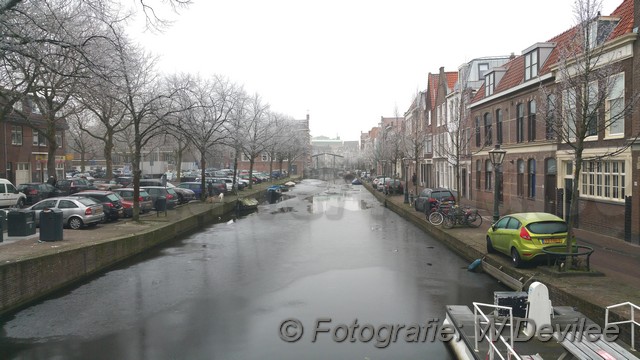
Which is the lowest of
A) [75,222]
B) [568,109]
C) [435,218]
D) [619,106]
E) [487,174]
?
[435,218]

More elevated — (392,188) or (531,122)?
(531,122)

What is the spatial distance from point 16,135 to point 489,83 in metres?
40.4

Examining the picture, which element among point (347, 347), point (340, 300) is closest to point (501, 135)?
point (340, 300)

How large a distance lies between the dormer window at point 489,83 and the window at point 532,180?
7.04 m

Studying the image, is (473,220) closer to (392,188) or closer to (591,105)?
(591,105)

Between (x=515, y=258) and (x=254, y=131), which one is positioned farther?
(x=254, y=131)

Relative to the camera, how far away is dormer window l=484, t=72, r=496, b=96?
29969 millimetres

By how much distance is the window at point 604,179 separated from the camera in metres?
17.2

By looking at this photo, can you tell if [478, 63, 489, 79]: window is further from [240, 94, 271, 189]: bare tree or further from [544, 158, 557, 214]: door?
[240, 94, 271, 189]: bare tree

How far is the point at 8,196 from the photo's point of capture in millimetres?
27719

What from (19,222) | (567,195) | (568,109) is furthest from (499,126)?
(19,222)

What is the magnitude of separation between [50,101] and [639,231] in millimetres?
31593

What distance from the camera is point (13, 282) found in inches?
446

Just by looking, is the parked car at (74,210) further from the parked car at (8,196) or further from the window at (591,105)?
the window at (591,105)
